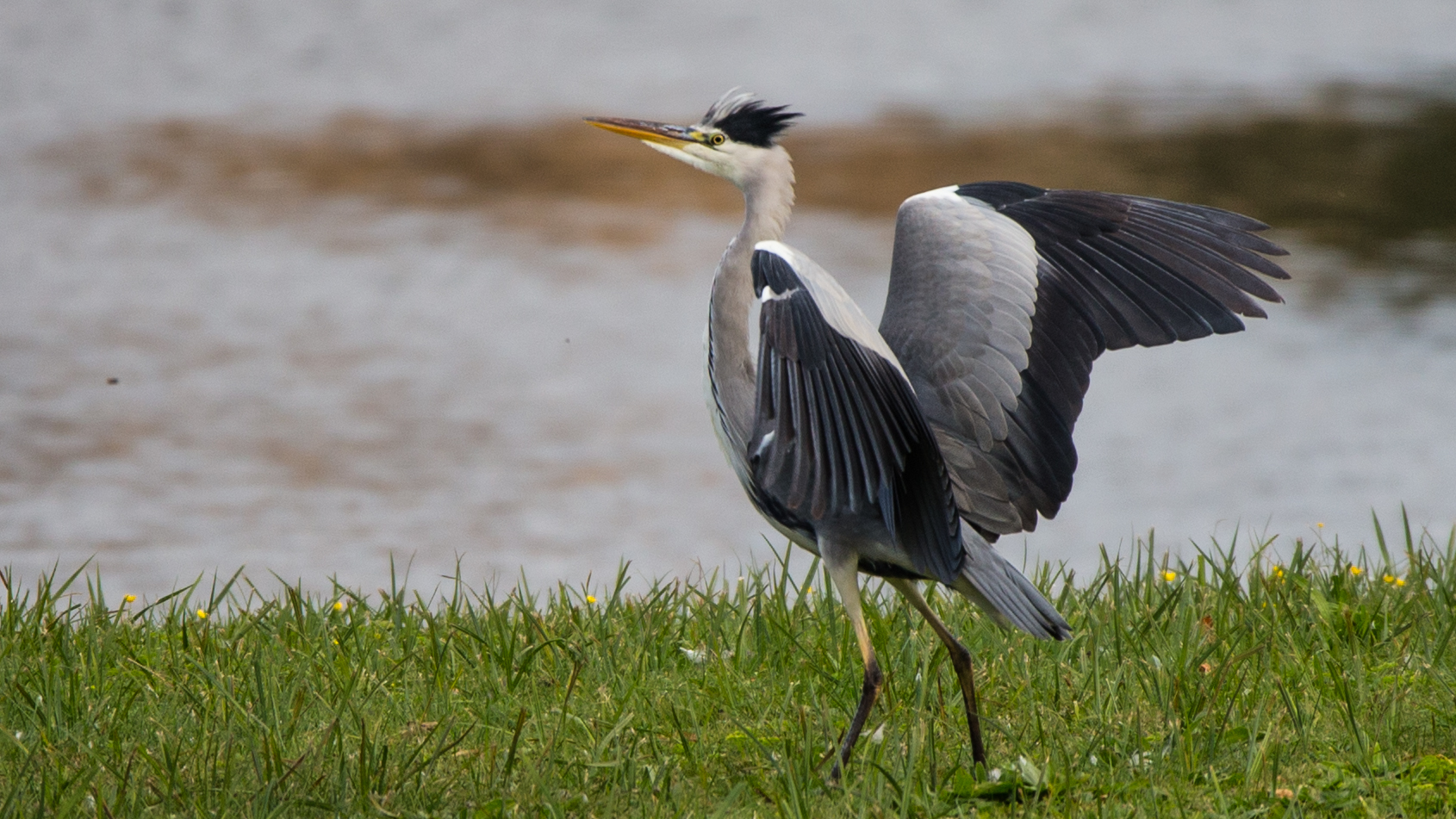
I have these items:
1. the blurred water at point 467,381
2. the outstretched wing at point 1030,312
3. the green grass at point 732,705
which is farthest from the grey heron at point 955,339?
the blurred water at point 467,381

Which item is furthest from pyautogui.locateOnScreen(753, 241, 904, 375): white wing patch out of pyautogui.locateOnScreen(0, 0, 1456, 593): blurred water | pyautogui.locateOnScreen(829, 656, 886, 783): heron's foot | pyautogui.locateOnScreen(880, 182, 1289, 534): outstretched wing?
pyautogui.locateOnScreen(0, 0, 1456, 593): blurred water

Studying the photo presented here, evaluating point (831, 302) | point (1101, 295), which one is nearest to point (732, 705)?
point (831, 302)

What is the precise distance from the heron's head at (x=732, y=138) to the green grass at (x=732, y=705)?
122cm

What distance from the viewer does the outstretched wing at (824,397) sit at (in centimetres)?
353

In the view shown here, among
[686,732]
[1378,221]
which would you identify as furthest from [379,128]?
[686,732]

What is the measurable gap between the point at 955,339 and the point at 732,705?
104 centimetres

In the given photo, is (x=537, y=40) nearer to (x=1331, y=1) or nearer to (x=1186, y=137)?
(x=1186, y=137)

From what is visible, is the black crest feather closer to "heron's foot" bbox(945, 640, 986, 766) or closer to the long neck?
the long neck

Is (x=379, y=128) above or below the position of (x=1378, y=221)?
above

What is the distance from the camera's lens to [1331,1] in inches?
836

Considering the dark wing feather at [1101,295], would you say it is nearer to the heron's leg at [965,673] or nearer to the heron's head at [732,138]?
the heron's leg at [965,673]

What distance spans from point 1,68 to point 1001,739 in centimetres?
1407

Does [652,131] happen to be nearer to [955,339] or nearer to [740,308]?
[740,308]

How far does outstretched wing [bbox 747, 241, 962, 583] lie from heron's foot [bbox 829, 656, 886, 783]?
0.43m
